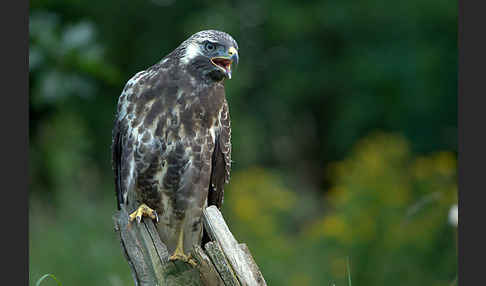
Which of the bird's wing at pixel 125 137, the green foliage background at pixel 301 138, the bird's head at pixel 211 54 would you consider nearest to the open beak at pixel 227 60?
the bird's head at pixel 211 54

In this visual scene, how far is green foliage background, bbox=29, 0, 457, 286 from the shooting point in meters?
4.88

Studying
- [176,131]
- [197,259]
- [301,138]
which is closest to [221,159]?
[176,131]

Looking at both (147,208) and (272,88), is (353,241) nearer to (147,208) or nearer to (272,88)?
(147,208)

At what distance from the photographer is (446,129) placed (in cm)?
813

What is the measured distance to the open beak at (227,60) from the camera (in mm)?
3189

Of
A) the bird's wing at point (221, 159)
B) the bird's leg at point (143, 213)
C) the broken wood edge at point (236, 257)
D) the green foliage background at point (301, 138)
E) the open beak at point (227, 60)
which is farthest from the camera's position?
the green foliage background at point (301, 138)

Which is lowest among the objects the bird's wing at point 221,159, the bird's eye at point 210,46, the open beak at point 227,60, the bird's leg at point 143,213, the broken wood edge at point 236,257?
the broken wood edge at point 236,257

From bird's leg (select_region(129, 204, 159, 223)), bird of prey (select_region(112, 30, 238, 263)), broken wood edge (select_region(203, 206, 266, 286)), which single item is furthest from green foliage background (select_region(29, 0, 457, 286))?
broken wood edge (select_region(203, 206, 266, 286))

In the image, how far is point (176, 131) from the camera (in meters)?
3.22

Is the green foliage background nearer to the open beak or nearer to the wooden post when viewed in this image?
the open beak

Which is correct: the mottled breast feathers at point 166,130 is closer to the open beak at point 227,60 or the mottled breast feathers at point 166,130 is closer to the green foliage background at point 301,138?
the open beak at point 227,60

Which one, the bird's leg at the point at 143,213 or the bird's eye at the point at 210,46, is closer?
the bird's leg at the point at 143,213

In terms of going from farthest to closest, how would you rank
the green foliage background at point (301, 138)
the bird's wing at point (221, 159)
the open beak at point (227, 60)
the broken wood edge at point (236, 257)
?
the green foliage background at point (301, 138) → the bird's wing at point (221, 159) → the open beak at point (227, 60) → the broken wood edge at point (236, 257)

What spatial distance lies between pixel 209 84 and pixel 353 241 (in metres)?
2.08
